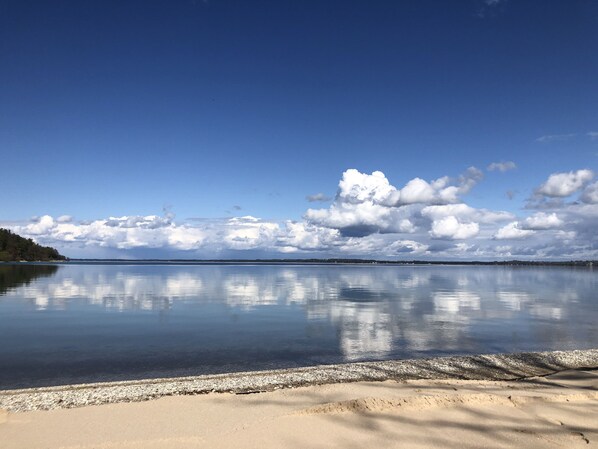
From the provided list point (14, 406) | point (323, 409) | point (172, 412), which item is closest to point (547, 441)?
point (323, 409)

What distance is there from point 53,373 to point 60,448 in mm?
8361

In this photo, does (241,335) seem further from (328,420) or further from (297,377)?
(328,420)

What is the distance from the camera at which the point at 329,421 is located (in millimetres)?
7801

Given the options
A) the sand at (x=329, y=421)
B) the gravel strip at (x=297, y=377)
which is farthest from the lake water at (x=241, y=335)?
the sand at (x=329, y=421)

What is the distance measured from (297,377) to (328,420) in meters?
4.46

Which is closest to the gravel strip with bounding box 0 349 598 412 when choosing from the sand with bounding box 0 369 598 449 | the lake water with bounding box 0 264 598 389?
the sand with bounding box 0 369 598 449

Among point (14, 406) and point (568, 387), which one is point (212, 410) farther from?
point (568, 387)

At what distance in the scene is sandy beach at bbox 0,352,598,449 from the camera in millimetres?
7035

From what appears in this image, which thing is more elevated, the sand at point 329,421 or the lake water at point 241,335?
the sand at point 329,421

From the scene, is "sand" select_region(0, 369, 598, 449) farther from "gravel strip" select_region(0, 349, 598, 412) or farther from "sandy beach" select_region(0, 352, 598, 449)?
"gravel strip" select_region(0, 349, 598, 412)

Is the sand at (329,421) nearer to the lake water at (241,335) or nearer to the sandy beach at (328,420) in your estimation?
the sandy beach at (328,420)

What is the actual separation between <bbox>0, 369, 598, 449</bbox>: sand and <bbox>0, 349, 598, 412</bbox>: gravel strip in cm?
111

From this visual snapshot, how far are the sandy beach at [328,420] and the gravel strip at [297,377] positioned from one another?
1114 mm

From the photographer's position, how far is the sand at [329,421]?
703cm
